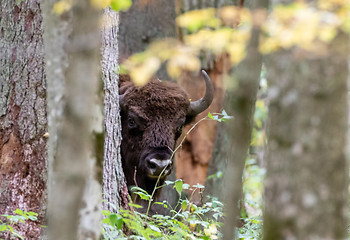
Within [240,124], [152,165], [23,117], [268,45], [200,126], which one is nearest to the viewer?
[240,124]

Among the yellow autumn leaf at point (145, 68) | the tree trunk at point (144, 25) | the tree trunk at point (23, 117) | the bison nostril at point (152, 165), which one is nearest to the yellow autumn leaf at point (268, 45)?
the yellow autumn leaf at point (145, 68)

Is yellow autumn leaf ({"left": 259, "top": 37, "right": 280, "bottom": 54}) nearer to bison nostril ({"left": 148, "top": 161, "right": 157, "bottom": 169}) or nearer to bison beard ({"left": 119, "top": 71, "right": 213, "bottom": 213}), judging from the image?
bison nostril ({"left": 148, "top": 161, "right": 157, "bottom": 169})

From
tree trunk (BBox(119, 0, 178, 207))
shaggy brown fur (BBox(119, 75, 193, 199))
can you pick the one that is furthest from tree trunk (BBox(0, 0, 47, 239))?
tree trunk (BBox(119, 0, 178, 207))

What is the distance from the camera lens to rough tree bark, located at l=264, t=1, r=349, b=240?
2.82m

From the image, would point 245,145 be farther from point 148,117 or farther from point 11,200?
point 148,117

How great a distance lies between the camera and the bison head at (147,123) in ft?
24.8

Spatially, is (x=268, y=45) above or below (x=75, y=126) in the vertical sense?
above

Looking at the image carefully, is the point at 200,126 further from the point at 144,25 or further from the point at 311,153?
the point at 311,153

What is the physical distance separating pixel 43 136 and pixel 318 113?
2.85 metres

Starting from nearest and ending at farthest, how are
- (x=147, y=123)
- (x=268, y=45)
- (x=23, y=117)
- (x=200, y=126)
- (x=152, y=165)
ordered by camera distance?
(x=268, y=45), (x=23, y=117), (x=152, y=165), (x=147, y=123), (x=200, y=126)

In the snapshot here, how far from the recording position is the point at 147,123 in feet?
25.4

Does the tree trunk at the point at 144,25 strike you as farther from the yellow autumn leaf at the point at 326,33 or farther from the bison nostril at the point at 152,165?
the yellow autumn leaf at the point at 326,33

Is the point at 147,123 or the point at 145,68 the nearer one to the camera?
the point at 145,68

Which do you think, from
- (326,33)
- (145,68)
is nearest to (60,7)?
Answer: (145,68)
